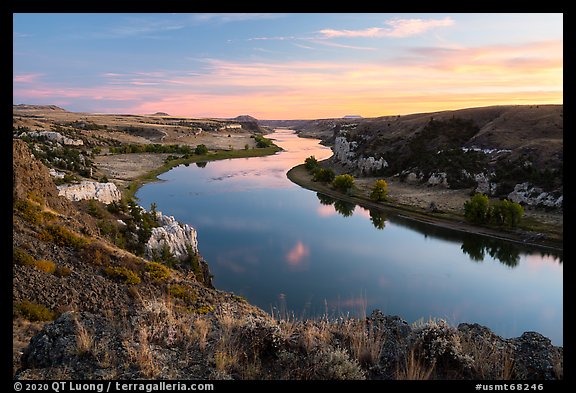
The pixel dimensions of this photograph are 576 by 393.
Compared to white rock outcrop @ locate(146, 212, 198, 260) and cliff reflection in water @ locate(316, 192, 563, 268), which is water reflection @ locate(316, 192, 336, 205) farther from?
white rock outcrop @ locate(146, 212, 198, 260)

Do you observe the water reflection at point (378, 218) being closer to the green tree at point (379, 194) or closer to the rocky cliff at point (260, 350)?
the green tree at point (379, 194)

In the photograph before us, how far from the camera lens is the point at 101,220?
21.3 metres

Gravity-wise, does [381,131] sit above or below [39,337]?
above

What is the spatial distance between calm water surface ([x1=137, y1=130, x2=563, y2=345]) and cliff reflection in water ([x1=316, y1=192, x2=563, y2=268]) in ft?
0.34

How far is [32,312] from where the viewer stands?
9.13 m

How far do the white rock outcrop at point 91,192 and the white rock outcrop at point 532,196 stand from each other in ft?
144

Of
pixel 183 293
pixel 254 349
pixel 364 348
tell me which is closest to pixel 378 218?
pixel 183 293

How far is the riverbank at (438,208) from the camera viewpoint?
35.7 m

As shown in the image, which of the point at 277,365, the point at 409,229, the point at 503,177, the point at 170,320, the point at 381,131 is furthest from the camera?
the point at 381,131

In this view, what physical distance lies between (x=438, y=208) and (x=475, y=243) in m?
10.9
